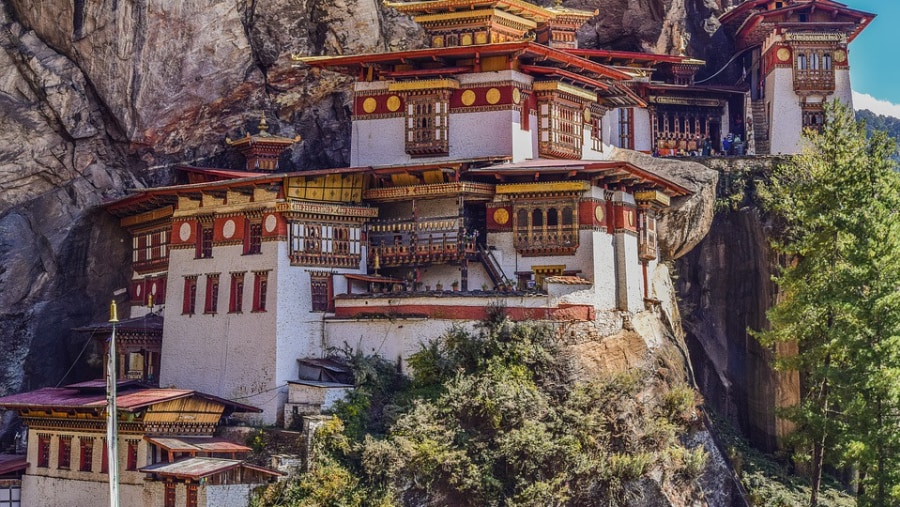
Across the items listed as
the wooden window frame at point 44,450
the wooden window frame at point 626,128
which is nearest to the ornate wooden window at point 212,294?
the wooden window frame at point 44,450

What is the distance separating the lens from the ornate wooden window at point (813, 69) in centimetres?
6838

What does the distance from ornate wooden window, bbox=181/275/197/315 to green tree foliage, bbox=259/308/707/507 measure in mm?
8651

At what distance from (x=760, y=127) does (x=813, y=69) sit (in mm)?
3656

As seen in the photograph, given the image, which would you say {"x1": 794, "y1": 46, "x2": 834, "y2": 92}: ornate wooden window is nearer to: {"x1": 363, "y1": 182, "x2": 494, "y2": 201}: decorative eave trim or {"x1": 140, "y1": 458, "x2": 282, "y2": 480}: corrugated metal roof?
{"x1": 363, "y1": 182, "x2": 494, "y2": 201}: decorative eave trim

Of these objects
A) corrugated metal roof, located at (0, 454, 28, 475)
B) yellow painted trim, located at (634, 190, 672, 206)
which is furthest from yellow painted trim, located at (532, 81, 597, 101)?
corrugated metal roof, located at (0, 454, 28, 475)

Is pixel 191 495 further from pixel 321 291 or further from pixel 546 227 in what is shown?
pixel 546 227

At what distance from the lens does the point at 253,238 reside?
52.3 meters

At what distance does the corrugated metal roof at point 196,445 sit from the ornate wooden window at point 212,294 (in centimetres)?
697

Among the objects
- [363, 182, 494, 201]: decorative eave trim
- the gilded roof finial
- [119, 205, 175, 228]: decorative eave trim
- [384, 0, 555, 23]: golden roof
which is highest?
[384, 0, 555, 23]: golden roof

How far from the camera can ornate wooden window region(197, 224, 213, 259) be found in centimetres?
5362

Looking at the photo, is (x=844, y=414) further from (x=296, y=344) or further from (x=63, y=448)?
(x=63, y=448)

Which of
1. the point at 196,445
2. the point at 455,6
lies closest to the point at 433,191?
the point at 455,6

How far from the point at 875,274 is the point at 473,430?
1418 cm

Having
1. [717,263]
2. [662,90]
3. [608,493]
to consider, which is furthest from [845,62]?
[608,493]
